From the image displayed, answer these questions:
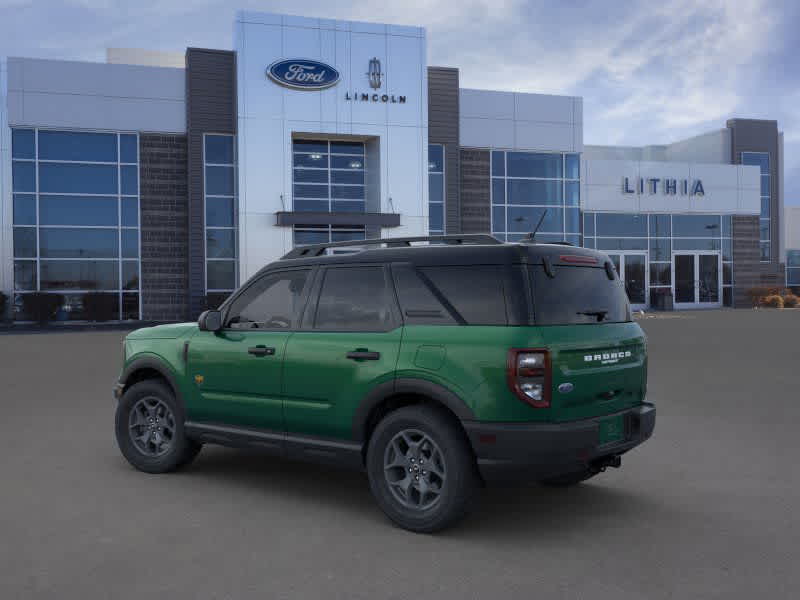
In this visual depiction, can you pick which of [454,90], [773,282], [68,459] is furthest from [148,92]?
[773,282]

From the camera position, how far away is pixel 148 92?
98.5 ft

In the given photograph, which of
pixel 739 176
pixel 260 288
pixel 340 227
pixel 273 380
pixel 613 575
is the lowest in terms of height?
pixel 613 575

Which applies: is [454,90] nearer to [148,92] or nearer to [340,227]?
[340,227]

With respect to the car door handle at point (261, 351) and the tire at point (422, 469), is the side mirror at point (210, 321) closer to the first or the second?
the car door handle at point (261, 351)

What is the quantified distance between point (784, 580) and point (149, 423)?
4.87 meters

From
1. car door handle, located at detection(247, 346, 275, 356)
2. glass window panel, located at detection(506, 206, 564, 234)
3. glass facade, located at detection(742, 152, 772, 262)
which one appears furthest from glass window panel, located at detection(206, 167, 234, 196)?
glass facade, located at detection(742, 152, 772, 262)

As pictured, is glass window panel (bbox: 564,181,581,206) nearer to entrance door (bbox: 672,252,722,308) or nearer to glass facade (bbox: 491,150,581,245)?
glass facade (bbox: 491,150,581,245)

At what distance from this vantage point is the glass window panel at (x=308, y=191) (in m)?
30.8

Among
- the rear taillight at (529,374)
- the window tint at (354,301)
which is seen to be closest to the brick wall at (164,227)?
the window tint at (354,301)

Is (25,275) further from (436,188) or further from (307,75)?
(436,188)

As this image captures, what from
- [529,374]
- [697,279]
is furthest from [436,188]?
[529,374]

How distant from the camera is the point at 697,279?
4231cm

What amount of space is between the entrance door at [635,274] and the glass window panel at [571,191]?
5.28m

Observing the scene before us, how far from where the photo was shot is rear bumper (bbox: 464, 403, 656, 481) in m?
4.76
